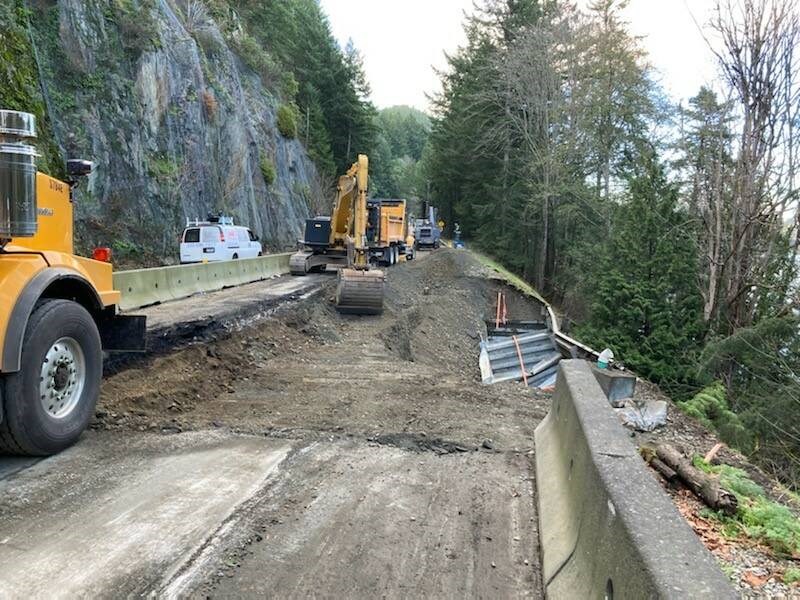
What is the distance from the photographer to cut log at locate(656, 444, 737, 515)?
14.3ft

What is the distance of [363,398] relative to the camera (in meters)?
7.27

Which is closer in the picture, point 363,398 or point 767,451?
point 363,398

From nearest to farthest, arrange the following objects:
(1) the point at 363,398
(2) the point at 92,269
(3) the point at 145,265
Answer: (2) the point at 92,269 → (1) the point at 363,398 → (3) the point at 145,265

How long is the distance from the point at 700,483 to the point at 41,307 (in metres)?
5.07

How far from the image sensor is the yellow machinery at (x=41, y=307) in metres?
4.06

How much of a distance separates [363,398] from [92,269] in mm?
3268

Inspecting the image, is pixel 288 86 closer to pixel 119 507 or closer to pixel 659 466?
pixel 659 466

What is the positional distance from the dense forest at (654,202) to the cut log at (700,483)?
642cm

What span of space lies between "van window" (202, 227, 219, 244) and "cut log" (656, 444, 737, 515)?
18.8 metres

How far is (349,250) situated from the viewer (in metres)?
16.6

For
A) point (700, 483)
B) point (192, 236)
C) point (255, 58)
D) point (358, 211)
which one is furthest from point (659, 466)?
point (255, 58)

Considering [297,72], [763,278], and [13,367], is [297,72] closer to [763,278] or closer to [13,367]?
[763,278]

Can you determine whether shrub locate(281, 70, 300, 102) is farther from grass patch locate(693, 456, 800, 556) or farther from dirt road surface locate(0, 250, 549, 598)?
grass patch locate(693, 456, 800, 556)

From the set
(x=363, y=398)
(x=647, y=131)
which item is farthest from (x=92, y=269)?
(x=647, y=131)
